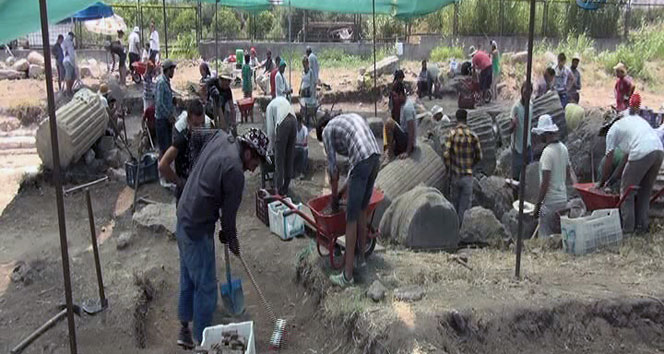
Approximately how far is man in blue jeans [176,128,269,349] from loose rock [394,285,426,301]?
1395 mm

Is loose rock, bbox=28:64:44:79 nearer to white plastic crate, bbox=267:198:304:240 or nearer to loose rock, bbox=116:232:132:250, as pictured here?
loose rock, bbox=116:232:132:250

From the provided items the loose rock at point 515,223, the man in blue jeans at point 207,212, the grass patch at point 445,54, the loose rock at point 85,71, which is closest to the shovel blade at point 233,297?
the man in blue jeans at point 207,212

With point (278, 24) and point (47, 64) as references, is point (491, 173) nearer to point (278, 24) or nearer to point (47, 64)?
point (47, 64)


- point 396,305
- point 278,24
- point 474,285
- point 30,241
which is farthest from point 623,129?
point 278,24

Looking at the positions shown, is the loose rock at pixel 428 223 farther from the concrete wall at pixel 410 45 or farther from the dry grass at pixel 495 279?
the concrete wall at pixel 410 45

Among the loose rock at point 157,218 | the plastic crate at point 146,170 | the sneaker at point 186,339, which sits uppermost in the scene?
the plastic crate at point 146,170

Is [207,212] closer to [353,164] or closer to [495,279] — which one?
[353,164]

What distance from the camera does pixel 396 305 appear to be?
530cm

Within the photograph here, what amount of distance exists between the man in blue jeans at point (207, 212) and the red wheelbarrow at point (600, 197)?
13.3ft

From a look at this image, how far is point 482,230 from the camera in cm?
765

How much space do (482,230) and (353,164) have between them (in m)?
2.78

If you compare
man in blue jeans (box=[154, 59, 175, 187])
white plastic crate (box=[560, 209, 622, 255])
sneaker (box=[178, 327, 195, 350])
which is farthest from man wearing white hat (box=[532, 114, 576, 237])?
man in blue jeans (box=[154, 59, 175, 187])

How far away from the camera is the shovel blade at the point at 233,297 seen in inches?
224

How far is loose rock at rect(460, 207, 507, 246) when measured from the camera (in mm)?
7641
